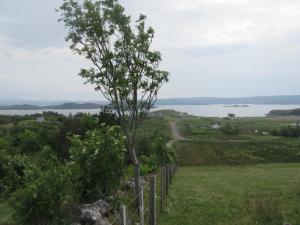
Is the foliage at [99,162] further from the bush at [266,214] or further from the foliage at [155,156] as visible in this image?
the foliage at [155,156]

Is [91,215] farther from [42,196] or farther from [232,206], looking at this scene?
[232,206]

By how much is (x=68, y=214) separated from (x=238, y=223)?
565 cm

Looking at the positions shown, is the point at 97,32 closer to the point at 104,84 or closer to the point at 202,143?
the point at 104,84

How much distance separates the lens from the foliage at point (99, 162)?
1197 centimetres

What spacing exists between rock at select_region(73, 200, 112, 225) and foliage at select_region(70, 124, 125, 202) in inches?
32.9

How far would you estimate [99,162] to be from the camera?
39.3ft

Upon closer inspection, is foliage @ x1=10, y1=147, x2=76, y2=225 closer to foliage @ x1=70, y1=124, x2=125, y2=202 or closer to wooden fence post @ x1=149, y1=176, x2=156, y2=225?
foliage @ x1=70, y1=124, x2=125, y2=202

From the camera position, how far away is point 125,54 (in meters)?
12.9

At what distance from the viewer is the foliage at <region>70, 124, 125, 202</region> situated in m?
12.0

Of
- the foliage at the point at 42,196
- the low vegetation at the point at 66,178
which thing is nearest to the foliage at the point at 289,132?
the low vegetation at the point at 66,178

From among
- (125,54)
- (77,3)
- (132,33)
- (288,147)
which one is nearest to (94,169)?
(125,54)

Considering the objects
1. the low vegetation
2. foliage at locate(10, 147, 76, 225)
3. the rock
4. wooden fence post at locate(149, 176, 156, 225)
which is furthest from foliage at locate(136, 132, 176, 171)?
foliage at locate(10, 147, 76, 225)

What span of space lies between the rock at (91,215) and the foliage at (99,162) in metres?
0.84

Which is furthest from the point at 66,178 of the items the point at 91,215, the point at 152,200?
the point at 152,200
